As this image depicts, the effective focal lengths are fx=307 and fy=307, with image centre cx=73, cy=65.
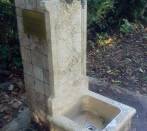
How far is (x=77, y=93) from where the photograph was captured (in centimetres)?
377

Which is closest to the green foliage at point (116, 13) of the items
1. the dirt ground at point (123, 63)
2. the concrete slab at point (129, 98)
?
the dirt ground at point (123, 63)

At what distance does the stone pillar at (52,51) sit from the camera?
122 inches

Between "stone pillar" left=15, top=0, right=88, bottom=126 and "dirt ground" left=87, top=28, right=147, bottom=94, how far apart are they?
5.13 feet

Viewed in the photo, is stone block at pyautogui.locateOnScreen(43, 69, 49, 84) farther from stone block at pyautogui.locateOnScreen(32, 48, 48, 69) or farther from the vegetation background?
the vegetation background

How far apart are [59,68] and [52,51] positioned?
257 millimetres

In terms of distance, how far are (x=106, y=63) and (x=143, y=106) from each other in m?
1.42

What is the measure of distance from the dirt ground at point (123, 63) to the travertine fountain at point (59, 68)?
1.38m

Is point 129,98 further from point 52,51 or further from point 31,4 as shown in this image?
point 31,4

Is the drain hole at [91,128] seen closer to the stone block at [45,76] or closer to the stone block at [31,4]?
the stone block at [45,76]

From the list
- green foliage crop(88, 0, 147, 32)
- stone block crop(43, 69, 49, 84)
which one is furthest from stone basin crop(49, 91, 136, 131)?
green foliage crop(88, 0, 147, 32)

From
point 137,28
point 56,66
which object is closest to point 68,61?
point 56,66

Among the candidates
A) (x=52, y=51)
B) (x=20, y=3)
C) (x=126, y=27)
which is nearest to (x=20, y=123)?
(x=52, y=51)

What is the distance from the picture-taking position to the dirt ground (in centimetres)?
516

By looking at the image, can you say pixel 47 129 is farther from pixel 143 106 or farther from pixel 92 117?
pixel 143 106
